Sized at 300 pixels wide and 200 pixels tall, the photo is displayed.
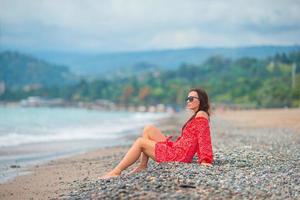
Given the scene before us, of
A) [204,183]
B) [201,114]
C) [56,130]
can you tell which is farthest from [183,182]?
[56,130]

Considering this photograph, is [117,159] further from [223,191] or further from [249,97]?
[249,97]

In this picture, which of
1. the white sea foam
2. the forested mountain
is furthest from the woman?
the forested mountain

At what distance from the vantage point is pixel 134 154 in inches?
330

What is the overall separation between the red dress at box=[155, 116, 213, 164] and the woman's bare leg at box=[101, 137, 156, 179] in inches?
4.4

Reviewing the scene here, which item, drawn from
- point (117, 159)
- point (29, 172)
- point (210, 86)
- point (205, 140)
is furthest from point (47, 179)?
point (210, 86)

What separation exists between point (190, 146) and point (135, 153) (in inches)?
36.6

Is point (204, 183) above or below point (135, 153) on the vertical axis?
below

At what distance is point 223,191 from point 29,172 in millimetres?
6538

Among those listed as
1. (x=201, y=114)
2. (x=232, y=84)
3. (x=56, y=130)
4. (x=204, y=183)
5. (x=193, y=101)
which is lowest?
(x=56, y=130)

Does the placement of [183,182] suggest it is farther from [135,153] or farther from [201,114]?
[201,114]

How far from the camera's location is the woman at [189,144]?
8422 millimetres

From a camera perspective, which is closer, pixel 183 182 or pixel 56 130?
pixel 183 182

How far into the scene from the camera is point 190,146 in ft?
27.8

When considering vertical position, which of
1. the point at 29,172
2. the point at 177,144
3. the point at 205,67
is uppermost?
the point at 205,67
